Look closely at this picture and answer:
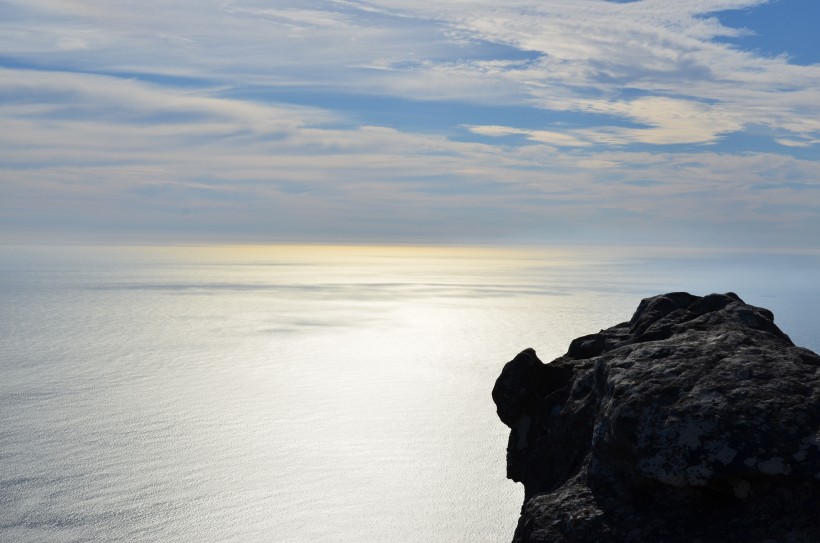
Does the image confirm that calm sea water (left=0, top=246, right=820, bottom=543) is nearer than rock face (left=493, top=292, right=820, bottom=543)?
No

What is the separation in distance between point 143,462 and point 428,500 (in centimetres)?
1314

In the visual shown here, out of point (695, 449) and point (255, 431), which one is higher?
point (695, 449)

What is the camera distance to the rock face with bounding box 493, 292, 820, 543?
707 cm

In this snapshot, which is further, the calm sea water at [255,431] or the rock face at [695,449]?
the calm sea water at [255,431]

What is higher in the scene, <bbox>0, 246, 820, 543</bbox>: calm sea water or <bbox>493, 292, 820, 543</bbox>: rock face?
<bbox>493, 292, 820, 543</bbox>: rock face

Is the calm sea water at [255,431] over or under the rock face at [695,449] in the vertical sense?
under

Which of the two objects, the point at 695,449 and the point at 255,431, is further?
the point at 255,431

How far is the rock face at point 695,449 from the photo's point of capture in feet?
23.2

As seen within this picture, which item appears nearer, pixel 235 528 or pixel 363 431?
pixel 235 528

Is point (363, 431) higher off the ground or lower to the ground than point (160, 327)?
higher

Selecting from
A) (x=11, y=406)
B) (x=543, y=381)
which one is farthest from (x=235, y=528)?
→ (x=11, y=406)

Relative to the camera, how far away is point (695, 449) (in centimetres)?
725

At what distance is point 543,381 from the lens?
34.5 ft

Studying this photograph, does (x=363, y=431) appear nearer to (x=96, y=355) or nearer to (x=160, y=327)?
(x=96, y=355)
